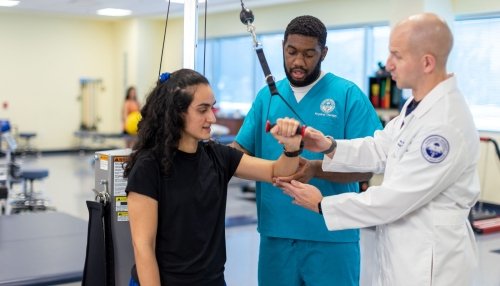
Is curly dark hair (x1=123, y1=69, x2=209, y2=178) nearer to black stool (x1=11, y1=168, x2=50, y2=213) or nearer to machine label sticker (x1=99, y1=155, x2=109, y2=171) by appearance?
machine label sticker (x1=99, y1=155, x2=109, y2=171)

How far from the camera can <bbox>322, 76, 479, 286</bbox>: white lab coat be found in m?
1.73

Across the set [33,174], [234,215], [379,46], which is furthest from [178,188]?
[379,46]

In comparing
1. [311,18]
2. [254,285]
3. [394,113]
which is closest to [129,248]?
[311,18]

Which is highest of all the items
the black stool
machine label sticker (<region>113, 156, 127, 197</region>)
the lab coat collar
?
the lab coat collar

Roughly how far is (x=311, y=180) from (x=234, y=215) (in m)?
4.57

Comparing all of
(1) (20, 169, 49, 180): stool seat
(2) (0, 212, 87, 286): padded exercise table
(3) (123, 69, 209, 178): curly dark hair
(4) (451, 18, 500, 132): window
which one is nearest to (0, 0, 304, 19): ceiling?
(4) (451, 18, 500, 132): window

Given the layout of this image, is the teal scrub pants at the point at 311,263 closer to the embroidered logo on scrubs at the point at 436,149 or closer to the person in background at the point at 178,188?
the person in background at the point at 178,188

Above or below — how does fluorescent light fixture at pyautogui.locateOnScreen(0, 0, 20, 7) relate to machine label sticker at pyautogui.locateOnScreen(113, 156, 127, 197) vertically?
above

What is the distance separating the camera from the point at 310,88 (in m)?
2.34

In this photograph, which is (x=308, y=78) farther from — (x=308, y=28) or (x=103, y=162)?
(x=103, y=162)

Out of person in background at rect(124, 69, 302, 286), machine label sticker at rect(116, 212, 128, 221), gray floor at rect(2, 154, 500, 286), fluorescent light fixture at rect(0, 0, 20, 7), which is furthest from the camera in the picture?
fluorescent light fixture at rect(0, 0, 20, 7)

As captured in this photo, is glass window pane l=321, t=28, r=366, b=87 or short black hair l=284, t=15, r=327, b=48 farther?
glass window pane l=321, t=28, r=366, b=87

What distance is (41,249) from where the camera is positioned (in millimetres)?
3389

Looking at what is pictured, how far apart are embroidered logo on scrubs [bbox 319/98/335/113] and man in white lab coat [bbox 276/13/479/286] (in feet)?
1.48
